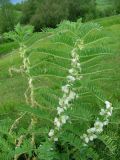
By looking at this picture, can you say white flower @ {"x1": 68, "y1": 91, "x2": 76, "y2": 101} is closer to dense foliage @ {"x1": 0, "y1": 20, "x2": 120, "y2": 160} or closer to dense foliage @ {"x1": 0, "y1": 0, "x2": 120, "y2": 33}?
dense foliage @ {"x1": 0, "y1": 20, "x2": 120, "y2": 160}

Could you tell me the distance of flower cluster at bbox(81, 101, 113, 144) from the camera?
6023 millimetres

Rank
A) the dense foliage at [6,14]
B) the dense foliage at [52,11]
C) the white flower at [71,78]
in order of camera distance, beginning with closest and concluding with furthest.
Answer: the white flower at [71,78] → the dense foliage at [52,11] → the dense foliage at [6,14]

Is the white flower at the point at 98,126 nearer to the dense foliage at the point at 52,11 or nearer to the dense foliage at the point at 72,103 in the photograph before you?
the dense foliage at the point at 72,103

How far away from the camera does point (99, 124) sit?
20.0 feet

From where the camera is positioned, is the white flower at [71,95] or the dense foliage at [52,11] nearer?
the white flower at [71,95]

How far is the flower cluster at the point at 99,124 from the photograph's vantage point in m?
6.02

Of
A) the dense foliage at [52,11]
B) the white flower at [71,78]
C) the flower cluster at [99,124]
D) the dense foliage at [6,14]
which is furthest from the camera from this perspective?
the dense foliage at [6,14]

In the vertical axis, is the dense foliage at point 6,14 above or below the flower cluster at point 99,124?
below

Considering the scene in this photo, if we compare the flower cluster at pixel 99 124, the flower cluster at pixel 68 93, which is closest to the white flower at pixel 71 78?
the flower cluster at pixel 68 93

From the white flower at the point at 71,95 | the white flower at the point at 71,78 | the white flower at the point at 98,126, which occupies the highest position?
the white flower at the point at 71,78

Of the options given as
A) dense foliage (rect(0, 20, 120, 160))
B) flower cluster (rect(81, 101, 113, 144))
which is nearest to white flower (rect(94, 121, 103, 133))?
flower cluster (rect(81, 101, 113, 144))

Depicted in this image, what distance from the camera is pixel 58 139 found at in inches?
257

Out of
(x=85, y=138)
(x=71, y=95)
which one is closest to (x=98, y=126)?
(x=85, y=138)

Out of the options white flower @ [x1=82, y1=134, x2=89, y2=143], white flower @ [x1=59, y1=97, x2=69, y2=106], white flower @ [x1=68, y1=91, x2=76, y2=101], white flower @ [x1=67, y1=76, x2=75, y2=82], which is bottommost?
white flower @ [x1=82, y1=134, x2=89, y2=143]
